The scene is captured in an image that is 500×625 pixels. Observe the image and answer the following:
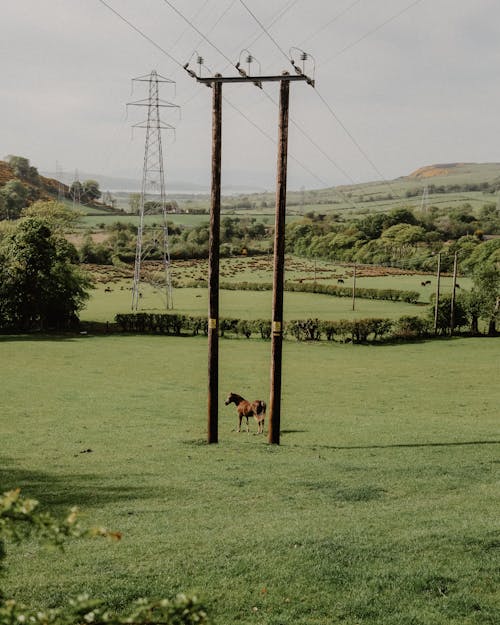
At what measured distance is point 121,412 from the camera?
31.6 m

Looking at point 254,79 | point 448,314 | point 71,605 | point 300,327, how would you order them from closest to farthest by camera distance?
1. point 71,605
2. point 254,79
3. point 300,327
4. point 448,314

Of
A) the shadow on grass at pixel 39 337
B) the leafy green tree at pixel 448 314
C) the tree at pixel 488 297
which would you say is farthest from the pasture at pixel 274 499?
the leafy green tree at pixel 448 314

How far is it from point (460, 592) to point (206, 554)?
4.26 meters

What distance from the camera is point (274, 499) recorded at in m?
16.4

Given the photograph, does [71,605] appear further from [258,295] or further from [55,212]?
[55,212]

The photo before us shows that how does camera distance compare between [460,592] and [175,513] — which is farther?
[175,513]

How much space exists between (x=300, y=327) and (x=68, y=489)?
56.8m

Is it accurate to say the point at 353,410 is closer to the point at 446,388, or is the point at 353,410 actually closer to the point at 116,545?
the point at 446,388

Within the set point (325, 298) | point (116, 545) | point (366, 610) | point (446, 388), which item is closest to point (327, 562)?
point (366, 610)

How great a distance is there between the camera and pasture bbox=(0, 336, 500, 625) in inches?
408

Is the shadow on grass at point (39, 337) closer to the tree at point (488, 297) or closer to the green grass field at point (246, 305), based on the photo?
the green grass field at point (246, 305)

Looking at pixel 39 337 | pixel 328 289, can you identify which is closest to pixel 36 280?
pixel 39 337

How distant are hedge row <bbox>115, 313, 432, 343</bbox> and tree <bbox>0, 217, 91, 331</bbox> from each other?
673 centimetres

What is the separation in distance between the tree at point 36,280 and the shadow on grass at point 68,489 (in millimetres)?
55130
